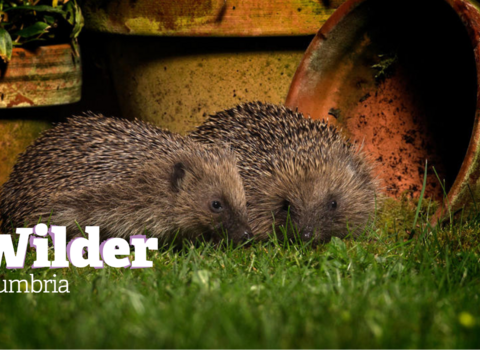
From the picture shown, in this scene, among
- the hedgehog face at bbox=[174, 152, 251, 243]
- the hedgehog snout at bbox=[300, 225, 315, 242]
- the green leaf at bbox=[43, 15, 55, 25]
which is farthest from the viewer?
the green leaf at bbox=[43, 15, 55, 25]

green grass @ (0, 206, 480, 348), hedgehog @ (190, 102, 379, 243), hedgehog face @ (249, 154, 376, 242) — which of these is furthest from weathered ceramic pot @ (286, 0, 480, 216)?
green grass @ (0, 206, 480, 348)

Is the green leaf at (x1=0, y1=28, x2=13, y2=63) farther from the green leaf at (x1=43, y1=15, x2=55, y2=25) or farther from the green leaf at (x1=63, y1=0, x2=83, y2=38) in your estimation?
the green leaf at (x1=63, y1=0, x2=83, y2=38)

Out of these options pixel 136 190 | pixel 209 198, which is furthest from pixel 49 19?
pixel 209 198

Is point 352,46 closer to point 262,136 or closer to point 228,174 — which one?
point 262,136

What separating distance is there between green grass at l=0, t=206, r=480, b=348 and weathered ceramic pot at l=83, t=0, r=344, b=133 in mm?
1909

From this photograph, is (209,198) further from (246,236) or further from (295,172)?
(295,172)

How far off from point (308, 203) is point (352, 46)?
4.80 feet

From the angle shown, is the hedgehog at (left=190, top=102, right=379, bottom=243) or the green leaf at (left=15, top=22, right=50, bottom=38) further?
the green leaf at (left=15, top=22, right=50, bottom=38)

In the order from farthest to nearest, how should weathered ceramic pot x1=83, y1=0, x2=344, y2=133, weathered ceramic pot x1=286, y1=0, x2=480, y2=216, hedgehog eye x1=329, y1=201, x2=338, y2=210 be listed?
weathered ceramic pot x1=83, y1=0, x2=344, y2=133 < weathered ceramic pot x1=286, y1=0, x2=480, y2=216 < hedgehog eye x1=329, y1=201, x2=338, y2=210

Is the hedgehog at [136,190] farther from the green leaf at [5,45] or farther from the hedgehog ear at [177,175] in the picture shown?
the green leaf at [5,45]

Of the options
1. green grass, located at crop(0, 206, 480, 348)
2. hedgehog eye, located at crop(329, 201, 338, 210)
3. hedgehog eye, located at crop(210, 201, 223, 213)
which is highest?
hedgehog eye, located at crop(210, 201, 223, 213)

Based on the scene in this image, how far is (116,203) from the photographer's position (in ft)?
14.0

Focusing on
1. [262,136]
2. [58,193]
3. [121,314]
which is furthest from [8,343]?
[262,136]

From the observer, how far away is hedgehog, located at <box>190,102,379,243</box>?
14.1ft
